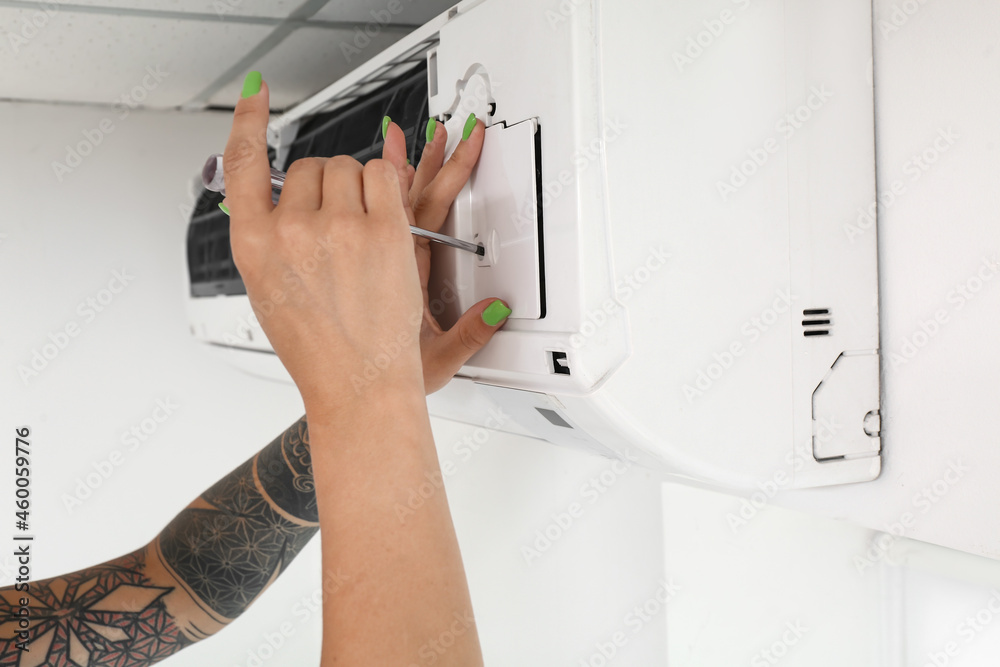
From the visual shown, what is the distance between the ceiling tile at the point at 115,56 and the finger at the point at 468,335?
0.84 metres

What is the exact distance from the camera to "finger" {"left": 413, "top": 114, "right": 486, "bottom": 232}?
0.84m

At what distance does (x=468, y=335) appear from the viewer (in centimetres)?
83

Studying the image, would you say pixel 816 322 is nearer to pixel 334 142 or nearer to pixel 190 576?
pixel 334 142

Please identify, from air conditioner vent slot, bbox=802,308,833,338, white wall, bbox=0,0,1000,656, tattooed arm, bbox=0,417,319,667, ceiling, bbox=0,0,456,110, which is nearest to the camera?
air conditioner vent slot, bbox=802,308,833,338

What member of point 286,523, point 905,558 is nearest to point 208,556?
point 286,523

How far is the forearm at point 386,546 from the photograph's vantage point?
58 cm

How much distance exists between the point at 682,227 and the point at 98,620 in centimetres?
106

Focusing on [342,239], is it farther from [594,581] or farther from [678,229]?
[594,581]

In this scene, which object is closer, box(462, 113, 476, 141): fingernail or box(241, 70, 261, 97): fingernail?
box(241, 70, 261, 97): fingernail

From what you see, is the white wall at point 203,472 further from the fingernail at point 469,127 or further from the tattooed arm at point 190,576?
the fingernail at point 469,127

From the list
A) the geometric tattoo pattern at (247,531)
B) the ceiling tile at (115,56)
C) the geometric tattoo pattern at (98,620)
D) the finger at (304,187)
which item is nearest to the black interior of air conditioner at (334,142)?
the ceiling tile at (115,56)

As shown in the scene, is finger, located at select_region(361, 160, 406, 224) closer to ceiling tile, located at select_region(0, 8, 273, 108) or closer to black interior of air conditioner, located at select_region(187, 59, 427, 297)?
black interior of air conditioner, located at select_region(187, 59, 427, 297)

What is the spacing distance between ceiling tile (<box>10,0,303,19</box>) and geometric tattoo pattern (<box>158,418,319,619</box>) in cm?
69

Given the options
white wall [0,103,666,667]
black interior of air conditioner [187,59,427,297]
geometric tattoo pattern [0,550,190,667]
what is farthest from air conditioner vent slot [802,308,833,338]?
white wall [0,103,666,667]
